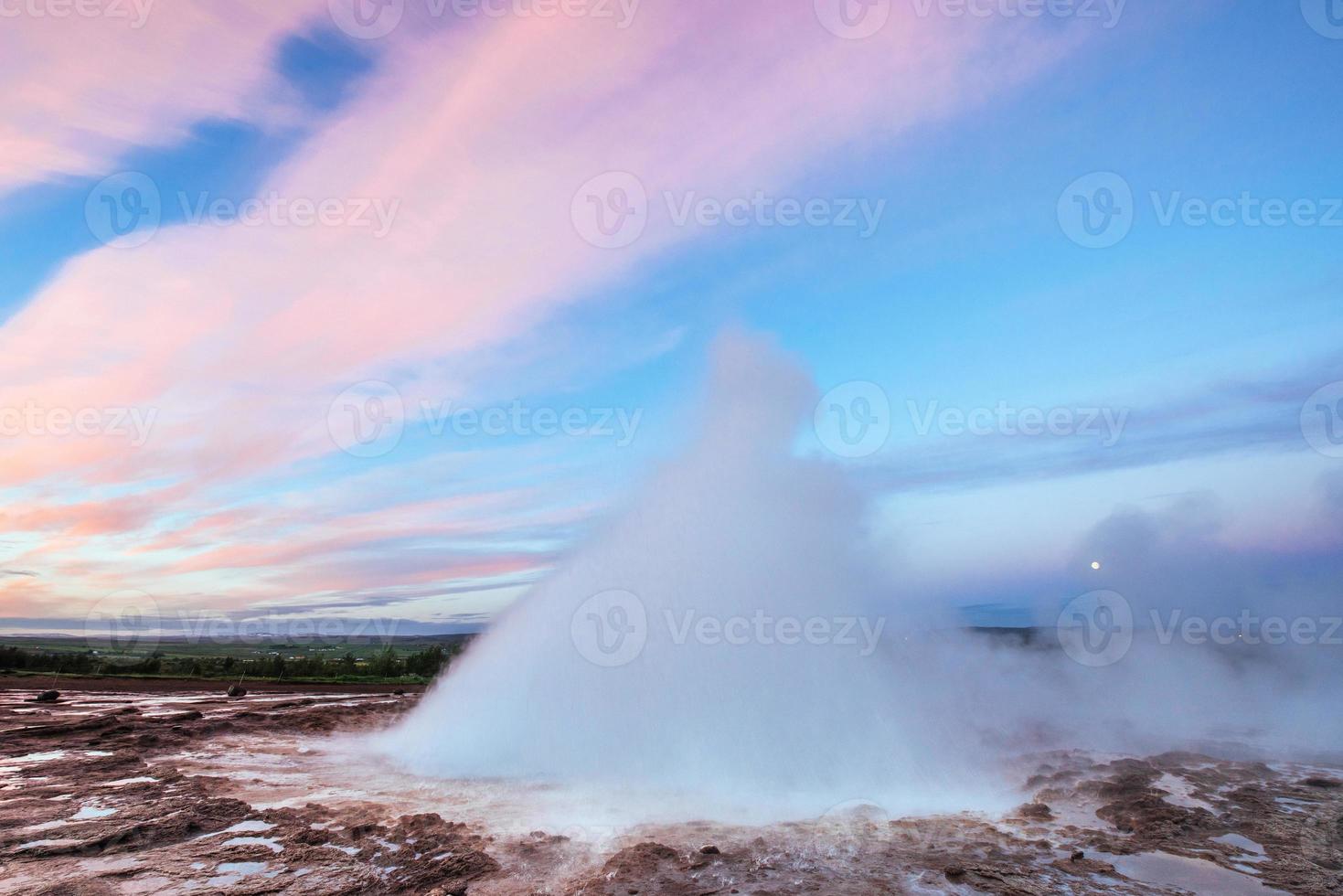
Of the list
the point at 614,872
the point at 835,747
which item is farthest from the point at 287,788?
the point at 835,747

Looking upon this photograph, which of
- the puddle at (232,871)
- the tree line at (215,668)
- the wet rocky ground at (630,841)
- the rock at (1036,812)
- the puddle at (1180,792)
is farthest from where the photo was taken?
the tree line at (215,668)

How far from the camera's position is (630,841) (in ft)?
29.3

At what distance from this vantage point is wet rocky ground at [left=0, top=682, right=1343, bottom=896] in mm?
7590

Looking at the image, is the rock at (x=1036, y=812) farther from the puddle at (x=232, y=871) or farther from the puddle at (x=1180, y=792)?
the puddle at (x=232, y=871)

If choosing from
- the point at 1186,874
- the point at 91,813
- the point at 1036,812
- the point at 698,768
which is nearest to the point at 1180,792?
the point at 1036,812

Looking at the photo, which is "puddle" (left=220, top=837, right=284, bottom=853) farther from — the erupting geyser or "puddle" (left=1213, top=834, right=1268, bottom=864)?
"puddle" (left=1213, top=834, right=1268, bottom=864)

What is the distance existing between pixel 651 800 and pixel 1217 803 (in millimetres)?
9498

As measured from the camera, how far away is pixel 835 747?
40.9 ft

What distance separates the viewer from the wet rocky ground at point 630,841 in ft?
24.9

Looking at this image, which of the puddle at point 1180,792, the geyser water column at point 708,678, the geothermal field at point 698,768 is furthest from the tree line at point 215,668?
the puddle at point 1180,792

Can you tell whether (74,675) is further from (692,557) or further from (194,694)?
(692,557)

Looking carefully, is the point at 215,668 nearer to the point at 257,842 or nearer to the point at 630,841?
the point at 257,842

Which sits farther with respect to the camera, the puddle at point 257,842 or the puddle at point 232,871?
the puddle at point 257,842

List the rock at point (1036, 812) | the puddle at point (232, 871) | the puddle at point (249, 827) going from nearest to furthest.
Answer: the puddle at point (232, 871) → the puddle at point (249, 827) → the rock at point (1036, 812)
